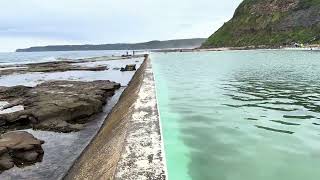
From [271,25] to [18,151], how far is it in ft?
346

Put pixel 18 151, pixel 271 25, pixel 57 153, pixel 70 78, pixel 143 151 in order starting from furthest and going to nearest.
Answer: pixel 271 25 < pixel 70 78 < pixel 57 153 < pixel 18 151 < pixel 143 151

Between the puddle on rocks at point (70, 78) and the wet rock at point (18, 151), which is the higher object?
the wet rock at point (18, 151)

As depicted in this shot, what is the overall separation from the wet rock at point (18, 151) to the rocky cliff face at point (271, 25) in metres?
82.8

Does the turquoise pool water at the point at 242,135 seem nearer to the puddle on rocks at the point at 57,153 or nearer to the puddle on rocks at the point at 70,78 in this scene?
the puddle on rocks at the point at 57,153

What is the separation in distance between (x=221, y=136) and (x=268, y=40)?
98.0 m

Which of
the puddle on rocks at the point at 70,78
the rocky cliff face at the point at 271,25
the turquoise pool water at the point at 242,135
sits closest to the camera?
the turquoise pool water at the point at 242,135

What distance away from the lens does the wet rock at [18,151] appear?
10.3m

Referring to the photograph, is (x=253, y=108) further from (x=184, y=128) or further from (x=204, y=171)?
(x=204, y=171)

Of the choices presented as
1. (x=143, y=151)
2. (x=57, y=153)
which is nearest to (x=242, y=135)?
(x=143, y=151)

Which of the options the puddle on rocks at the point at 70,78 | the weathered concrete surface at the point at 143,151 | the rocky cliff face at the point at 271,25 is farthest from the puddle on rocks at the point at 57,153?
the rocky cliff face at the point at 271,25

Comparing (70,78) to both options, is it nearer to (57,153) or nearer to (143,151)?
(57,153)

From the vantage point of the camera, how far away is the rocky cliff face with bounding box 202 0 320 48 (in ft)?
318

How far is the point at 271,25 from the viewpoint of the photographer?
109 metres

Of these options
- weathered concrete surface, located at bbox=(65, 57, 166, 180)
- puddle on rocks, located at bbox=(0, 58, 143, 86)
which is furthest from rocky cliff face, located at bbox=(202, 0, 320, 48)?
weathered concrete surface, located at bbox=(65, 57, 166, 180)
